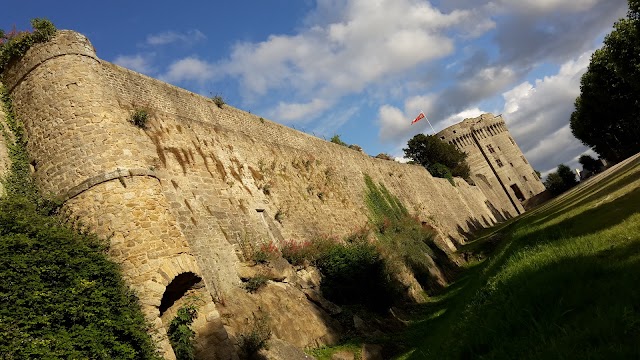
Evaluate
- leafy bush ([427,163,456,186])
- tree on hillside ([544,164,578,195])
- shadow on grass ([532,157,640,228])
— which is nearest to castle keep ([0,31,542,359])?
shadow on grass ([532,157,640,228])

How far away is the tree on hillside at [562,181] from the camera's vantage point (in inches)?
2191

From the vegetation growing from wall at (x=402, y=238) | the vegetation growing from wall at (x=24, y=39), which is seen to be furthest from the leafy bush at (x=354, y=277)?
the vegetation growing from wall at (x=24, y=39)

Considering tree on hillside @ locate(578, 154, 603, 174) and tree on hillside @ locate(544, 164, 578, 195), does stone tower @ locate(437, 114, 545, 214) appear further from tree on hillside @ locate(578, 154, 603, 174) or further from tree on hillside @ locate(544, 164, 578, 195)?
tree on hillside @ locate(578, 154, 603, 174)

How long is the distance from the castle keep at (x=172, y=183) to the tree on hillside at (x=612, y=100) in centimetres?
2267

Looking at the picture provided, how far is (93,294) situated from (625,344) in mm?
7755

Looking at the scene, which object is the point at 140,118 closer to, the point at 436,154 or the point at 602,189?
the point at 602,189

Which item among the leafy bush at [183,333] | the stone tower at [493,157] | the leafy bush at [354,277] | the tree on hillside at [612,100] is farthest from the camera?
the stone tower at [493,157]

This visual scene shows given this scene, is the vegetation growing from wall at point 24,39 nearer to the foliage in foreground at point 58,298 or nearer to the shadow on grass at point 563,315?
the foliage in foreground at point 58,298

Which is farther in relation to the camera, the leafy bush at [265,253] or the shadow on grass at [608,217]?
the leafy bush at [265,253]

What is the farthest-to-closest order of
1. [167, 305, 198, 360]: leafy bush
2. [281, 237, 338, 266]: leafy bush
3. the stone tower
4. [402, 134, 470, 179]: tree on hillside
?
the stone tower → [402, 134, 470, 179]: tree on hillside → [281, 237, 338, 266]: leafy bush → [167, 305, 198, 360]: leafy bush

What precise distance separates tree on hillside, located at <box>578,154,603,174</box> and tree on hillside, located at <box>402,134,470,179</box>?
17.2 m

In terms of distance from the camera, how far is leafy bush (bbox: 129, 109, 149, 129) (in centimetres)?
1202

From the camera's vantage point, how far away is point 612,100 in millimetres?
38688

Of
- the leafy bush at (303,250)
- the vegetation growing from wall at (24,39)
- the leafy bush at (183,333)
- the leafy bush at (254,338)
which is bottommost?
the leafy bush at (254,338)
